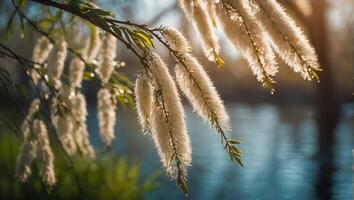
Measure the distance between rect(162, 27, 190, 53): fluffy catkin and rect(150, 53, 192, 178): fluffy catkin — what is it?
0.11 m

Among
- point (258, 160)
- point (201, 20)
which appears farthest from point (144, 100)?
point (258, 160)

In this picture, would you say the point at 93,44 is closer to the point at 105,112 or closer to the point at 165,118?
the point at 105,112

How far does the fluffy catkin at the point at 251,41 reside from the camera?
5.76ft

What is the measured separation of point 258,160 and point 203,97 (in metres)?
12.4

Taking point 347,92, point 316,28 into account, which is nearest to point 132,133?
point 316,28

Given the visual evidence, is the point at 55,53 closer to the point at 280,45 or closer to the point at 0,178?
→ the point at 280,45

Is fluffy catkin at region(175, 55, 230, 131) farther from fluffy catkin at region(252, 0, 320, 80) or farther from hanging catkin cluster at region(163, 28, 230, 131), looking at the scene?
fluffy catkin at region(252, 0, 320, 80)

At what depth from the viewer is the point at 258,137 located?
731 inches

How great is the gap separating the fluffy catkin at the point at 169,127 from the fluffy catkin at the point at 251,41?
0.70ft

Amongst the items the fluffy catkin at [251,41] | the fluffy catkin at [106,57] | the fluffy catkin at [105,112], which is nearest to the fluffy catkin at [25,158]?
the fluffy catkin at [105,112]

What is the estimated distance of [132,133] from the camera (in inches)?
789

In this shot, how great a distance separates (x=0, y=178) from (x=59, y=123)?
322 centimetres

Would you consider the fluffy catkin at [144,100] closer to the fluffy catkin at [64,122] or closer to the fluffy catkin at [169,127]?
the fluffy catkin at [169,127]

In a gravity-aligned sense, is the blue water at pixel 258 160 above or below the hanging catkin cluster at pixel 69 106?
above
